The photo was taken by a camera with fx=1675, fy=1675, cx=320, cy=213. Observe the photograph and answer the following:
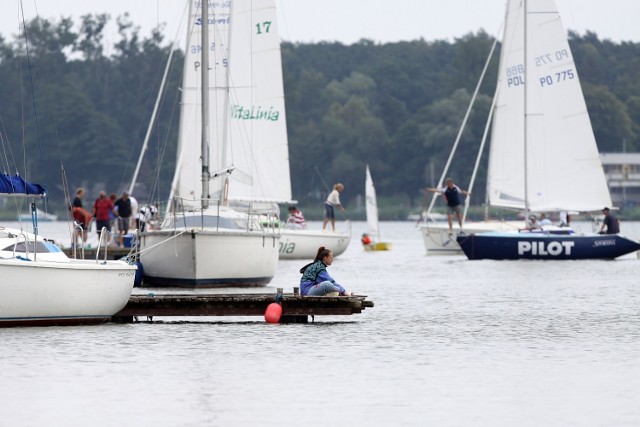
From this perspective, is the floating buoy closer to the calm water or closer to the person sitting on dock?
the calm water

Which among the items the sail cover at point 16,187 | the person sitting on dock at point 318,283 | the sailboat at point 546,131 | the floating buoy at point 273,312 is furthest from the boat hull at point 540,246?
the sail cover at point 16,187

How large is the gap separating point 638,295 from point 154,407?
2037cm

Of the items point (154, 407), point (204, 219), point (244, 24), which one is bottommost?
point (154, 407)

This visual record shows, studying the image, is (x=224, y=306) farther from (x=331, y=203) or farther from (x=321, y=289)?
(x=331, y=203)

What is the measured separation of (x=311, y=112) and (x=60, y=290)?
482 feet

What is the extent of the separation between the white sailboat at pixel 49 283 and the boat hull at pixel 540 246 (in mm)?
26607

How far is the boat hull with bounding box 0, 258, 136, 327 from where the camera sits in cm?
2434

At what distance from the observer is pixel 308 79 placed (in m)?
176

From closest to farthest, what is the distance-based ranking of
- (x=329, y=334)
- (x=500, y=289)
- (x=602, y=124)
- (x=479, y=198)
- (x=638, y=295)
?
(x=329, y=334)
(x=638, y=295)
(x=500, y=289)
(x=479, y=198)
(x=602, y=124)

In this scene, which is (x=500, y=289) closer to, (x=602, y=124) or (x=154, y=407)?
(x=154, y=407)

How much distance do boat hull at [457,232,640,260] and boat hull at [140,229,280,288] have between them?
16.0 meters

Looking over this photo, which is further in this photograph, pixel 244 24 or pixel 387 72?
pixel 387 72

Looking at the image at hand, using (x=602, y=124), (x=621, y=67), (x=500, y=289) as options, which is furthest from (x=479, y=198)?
(x=500, y=289)

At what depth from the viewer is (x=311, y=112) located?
171250 mm
